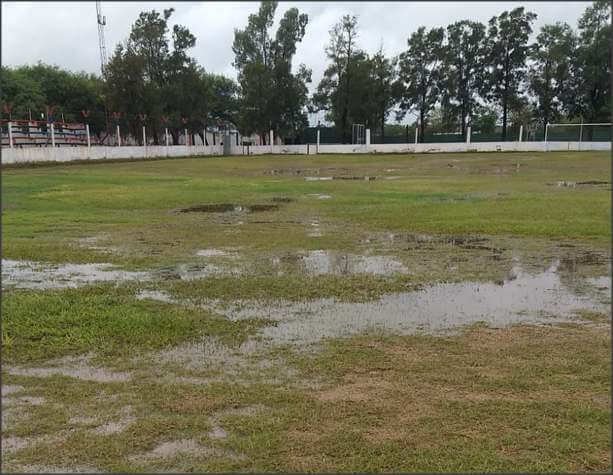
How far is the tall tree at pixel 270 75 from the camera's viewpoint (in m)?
50.4

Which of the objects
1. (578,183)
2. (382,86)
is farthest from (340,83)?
(578,183)

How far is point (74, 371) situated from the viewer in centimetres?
372

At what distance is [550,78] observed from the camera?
173ft

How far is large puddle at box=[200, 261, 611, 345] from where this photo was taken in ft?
15.1

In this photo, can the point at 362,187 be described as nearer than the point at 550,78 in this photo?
Yes

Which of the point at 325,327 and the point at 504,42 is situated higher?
the point at 504,42

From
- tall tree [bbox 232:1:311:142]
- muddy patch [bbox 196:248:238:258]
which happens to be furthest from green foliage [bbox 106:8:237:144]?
muddy patch [bbox 196:248:238:258]

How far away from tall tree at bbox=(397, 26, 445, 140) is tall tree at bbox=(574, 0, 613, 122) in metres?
11.9

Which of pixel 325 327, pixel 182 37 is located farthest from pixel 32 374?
pixel 182 37

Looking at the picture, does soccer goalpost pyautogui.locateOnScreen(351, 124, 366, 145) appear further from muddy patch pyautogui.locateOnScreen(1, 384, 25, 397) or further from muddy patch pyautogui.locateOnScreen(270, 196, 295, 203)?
muddy patch pyautogui.locateOnScreen(1, 384, 25, 397)

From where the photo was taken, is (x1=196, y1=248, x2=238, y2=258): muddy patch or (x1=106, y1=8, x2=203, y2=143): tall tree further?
(x1=106, y1=8, x2=203, y2=143): tall tree

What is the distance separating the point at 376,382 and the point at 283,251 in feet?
13.9

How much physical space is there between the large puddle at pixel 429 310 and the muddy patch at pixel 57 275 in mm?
1510

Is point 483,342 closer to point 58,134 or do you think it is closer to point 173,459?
point 173,459
